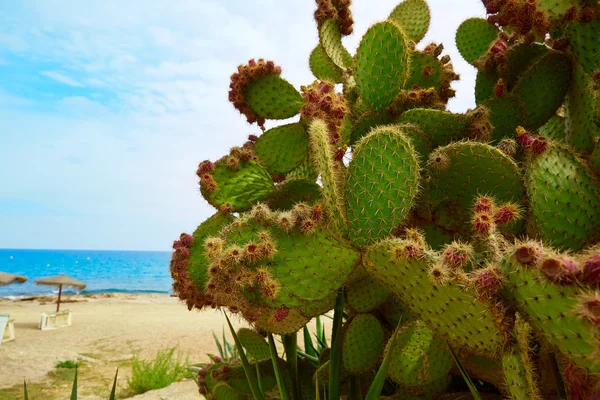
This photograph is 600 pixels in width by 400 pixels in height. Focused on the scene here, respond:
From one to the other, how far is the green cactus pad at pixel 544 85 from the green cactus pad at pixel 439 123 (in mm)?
232

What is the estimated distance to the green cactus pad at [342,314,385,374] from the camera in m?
1.62

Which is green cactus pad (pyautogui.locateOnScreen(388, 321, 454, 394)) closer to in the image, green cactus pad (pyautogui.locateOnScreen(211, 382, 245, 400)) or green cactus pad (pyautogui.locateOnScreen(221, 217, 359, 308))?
green cactus pad (pyautogui.locateOnScreen(221, 217, 359, 308))

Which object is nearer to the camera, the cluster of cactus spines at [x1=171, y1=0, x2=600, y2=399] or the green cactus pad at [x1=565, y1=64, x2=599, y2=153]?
the cluster of cactus spines at [x1=171, y1=0, x2=600, y2=399]

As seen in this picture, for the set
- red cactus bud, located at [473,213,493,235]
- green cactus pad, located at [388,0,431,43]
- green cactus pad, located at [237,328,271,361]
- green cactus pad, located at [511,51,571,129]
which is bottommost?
green cactus pad, located at [237,328,271,361]

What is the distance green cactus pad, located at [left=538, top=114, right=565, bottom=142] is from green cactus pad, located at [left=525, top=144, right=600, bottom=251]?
0.69 metres

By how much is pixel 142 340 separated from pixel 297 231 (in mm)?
9723

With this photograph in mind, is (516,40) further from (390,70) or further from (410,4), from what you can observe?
A: (410,4)

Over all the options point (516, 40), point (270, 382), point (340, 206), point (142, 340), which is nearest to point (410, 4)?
point (516, 40)

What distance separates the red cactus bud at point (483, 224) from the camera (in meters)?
0.99

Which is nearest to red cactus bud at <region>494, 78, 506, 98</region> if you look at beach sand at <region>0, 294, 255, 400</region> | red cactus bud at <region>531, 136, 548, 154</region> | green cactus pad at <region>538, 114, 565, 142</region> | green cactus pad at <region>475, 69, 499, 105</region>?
green cactus pad at <region>475, 69, 499, 105</region>

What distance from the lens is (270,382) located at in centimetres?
204

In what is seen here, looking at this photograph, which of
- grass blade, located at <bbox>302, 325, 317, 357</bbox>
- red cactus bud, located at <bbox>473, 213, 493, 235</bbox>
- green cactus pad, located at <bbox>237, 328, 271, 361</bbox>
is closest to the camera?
red cactus bud, located at <bbox>473, 213, 493, 235</bbox>

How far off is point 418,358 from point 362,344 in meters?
0.23

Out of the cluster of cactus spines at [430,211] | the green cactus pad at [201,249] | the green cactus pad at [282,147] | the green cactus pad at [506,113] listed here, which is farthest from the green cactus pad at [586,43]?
the green cactus pad at [201,249]
